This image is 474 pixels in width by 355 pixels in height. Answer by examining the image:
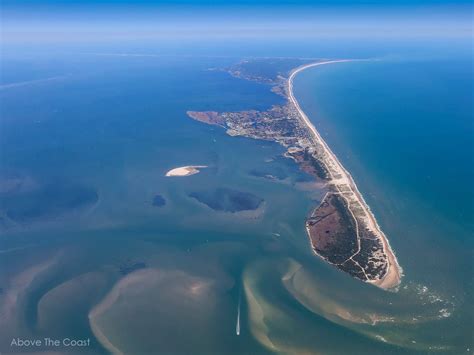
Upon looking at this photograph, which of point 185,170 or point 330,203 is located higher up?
point 185,170

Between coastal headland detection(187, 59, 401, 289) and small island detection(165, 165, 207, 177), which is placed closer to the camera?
coastal headland detection(187, 59, 401, 289)

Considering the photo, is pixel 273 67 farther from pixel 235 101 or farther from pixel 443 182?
pixel 443 182

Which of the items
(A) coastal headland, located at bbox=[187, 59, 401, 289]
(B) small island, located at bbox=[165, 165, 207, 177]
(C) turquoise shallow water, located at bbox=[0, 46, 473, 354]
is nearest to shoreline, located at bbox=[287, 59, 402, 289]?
(A) coastal headland, located at bbox=[187, 59, 401, 289]

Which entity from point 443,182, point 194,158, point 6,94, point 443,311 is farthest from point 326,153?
point 6,94

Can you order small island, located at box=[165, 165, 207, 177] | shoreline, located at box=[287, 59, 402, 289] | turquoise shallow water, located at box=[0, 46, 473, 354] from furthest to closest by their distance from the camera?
small island, located at box=[165, 165, 207, 177]
shoreline, located at box=[287, 59, 402, 289]
turquoise shallow water, located at box=[0, 46, 473, 354]

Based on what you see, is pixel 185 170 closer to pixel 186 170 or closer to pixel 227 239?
pixel 186 170

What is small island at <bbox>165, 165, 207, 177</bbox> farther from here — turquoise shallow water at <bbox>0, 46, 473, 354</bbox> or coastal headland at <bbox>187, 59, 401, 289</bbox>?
coastal headland at <bbox>187, 59, 401, 289</bbox>

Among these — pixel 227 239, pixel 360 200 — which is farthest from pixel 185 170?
pixel 360 200
